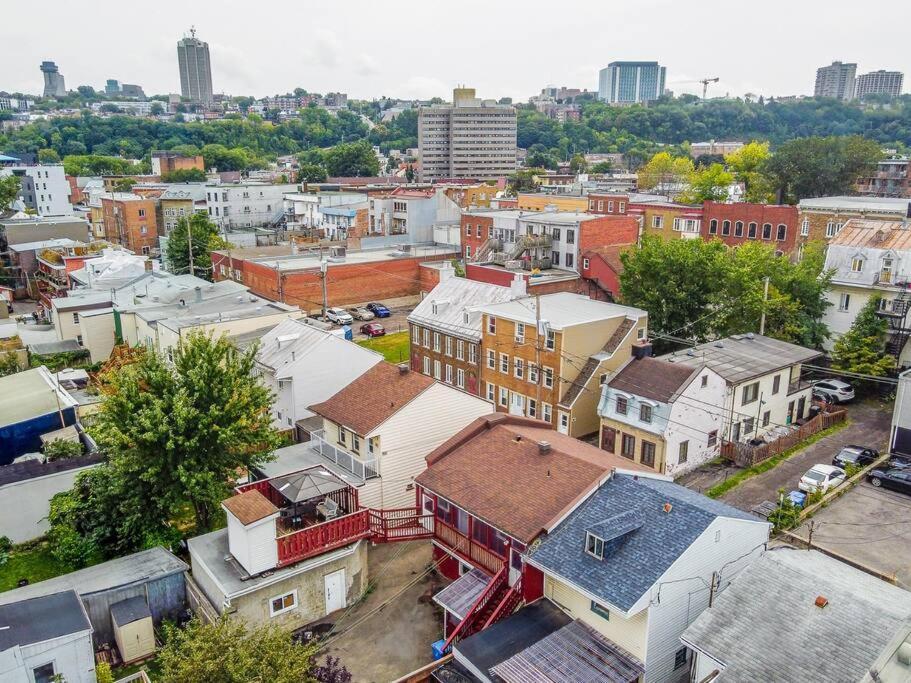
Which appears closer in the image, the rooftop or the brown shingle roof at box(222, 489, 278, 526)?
the brown shingle roof at box(222, 489, 278, 526)

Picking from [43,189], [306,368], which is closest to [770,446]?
[306,368]

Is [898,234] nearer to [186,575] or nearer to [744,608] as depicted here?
[744,608]

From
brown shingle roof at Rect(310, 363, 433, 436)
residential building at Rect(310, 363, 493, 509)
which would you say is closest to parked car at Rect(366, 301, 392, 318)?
brown shingle roof at Rect(310, 363, 433, 436)

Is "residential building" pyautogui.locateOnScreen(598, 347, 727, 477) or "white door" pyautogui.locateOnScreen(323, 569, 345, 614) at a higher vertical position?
"residential building" pyautogui.locateOnScreen(598, 347, 727, 477)

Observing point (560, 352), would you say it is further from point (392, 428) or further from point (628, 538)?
point (628, 538)

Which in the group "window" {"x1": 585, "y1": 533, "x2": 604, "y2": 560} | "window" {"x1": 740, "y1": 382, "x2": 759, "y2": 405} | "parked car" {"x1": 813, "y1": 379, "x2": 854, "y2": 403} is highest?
"window" {"x1": 585, "y1": 533, "x2": 604, "y2": 560}

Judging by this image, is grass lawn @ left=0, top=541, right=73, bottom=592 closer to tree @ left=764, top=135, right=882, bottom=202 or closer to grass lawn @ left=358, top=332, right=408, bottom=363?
grass lawn @ left=358, top=332, right=408, bottom=363
